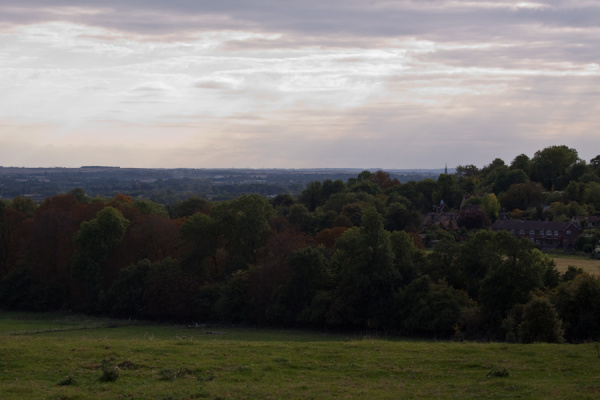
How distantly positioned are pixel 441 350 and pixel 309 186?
99.3m

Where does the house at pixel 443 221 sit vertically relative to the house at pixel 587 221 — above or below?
below

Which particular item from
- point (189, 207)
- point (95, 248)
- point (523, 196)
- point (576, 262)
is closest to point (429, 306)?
point (95, 248)

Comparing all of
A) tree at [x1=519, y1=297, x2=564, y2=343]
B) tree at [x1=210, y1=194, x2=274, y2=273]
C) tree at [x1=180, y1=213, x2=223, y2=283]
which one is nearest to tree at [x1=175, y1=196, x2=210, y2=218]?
tree at [x1=210, y1=194, x2=274, y2=273]

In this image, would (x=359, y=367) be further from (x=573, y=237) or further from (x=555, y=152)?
(x=555, y=152)

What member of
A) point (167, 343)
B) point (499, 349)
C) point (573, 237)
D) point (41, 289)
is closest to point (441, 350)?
point (499, 349)

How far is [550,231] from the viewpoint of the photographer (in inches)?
3868

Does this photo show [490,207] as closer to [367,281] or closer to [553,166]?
[553,166]

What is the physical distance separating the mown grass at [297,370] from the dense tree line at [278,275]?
6729mm

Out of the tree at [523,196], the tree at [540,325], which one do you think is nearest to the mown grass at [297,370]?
the tree at [540,325]

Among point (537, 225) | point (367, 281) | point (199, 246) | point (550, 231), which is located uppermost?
point (537, 225)

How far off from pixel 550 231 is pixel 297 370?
282 feet

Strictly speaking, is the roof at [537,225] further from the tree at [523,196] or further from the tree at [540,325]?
the tree at [540,325]

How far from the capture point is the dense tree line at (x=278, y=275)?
41.0m

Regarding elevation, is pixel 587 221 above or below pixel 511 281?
above
